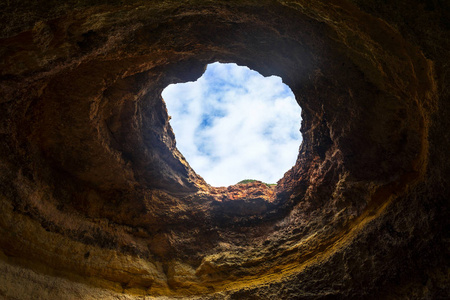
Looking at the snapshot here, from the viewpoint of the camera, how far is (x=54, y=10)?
346 cm

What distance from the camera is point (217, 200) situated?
28.0 ft

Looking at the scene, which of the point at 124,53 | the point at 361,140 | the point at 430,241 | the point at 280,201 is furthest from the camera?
the point at 280,201

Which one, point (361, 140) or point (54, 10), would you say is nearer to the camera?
point (54, 10)

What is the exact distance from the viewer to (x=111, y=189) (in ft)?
25.0

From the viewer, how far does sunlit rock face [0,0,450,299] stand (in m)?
4.23

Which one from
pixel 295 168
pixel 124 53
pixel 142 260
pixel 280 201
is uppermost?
pixel 124 53

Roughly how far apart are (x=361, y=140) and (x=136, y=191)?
18.9 feet

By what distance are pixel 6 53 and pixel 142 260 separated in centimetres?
512

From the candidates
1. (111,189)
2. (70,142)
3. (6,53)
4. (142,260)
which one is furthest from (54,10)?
(142,260)

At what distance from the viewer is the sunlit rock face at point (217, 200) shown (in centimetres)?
423

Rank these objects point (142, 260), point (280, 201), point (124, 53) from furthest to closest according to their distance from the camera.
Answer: point (280, 201)
point (142, 260)
point (124, 53)

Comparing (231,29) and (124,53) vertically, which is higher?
(231,29)

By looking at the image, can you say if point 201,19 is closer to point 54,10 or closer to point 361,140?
point 54,10

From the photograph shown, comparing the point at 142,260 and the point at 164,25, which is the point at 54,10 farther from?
the point at 142,260
